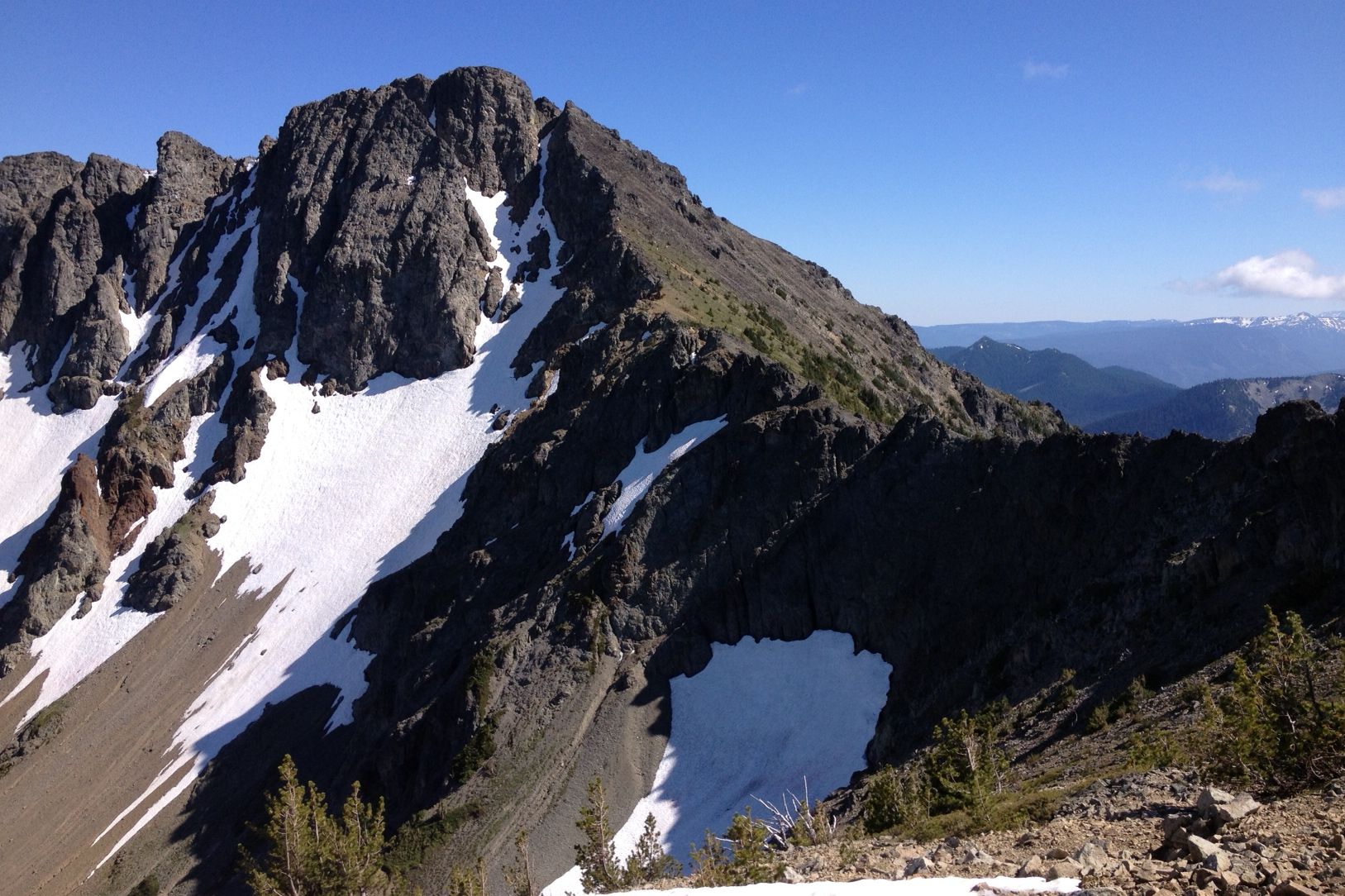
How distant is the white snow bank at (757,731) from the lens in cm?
5091

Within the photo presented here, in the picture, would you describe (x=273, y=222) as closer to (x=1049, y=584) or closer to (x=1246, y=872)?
(x=1049, y=584)

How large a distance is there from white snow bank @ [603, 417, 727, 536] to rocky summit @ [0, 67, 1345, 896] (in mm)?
447

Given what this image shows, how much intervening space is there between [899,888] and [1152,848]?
5165 mm

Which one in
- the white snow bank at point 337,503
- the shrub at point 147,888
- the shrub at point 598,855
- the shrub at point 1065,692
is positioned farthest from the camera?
the white snow bank at point 337,503

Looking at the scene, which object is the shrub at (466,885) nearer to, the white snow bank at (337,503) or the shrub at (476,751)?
the shrub at (476,751)

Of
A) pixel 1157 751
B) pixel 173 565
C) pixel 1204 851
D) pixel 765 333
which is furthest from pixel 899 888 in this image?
pixel 173 565

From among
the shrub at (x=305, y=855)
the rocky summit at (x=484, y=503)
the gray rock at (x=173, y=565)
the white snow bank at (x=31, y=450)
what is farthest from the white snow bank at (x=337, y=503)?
the shrub at (x=305, y=855)

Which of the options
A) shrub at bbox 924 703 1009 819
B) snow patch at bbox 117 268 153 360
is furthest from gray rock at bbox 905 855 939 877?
snow patch at bbox 117 268 153 360

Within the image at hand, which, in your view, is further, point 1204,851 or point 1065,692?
point 1065,692

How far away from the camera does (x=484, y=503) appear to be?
8700cm

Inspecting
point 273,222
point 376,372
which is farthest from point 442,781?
point 273,222

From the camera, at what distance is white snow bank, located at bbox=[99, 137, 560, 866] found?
86.9 m

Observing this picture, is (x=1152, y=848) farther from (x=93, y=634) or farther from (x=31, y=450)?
(x=31, y=450)

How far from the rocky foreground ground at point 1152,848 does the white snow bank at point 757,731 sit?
26860 millimetres
